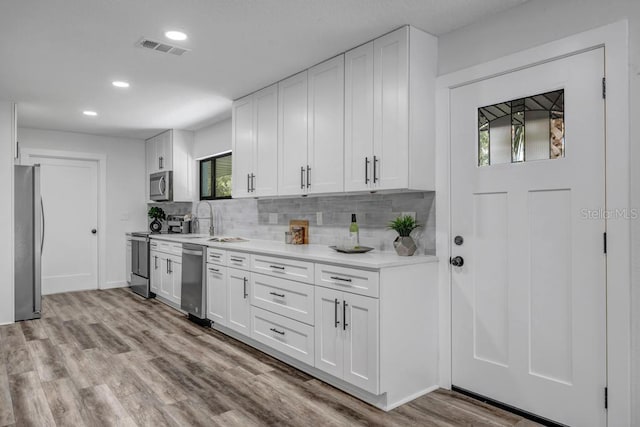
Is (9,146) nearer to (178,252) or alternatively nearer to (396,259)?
(178,252)

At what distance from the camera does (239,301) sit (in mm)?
3670

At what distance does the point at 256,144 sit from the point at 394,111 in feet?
5.74

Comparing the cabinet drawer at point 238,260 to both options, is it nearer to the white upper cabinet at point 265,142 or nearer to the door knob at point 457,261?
the white upper cabinet at point 265,142

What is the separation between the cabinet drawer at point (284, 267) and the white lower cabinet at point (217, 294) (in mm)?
583

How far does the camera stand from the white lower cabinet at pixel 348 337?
8.03 feet

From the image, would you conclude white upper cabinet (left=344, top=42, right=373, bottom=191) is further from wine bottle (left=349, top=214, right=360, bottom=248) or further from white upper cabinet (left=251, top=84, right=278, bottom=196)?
white upper cabinet (left=251, top=84, right=278, bottom=196)

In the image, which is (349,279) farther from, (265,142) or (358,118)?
(265,142)

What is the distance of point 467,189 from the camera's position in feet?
8.67

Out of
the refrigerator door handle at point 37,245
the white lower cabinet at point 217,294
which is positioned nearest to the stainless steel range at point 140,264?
the refrigerator door handle at point 37,245

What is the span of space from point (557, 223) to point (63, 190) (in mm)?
6342

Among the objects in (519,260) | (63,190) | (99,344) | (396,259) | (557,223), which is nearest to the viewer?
(557,223)

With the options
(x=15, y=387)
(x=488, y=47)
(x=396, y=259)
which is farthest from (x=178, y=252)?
(x=488, y=47)

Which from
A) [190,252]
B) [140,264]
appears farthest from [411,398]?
[140,264]

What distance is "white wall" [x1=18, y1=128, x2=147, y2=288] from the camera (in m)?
6.31
